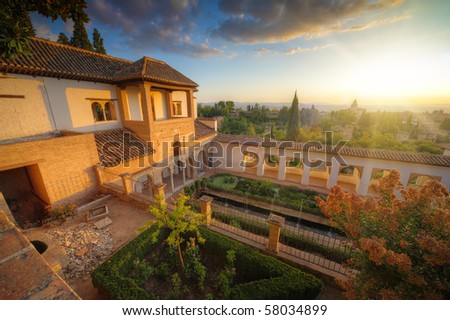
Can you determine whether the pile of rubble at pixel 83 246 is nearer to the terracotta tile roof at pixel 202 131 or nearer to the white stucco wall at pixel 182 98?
the terracotta tile roof at pixel 202 131

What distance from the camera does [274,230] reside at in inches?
217

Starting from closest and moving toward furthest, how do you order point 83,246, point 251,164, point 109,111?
point 83,246, point 109,111, point 251,164

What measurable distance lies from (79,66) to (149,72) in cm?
366

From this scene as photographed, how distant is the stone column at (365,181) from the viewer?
1337 cm

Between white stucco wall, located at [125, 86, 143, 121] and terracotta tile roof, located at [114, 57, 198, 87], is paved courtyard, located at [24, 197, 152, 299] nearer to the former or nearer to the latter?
white stucco wall, located at [125, 86, 143, 121]

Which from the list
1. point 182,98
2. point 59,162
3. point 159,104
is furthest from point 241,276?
point 182,98

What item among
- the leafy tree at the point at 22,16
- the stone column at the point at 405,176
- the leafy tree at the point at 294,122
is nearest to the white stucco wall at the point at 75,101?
the leafy tree at the point at 22,16

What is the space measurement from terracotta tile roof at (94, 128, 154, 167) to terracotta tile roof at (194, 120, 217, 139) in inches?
208

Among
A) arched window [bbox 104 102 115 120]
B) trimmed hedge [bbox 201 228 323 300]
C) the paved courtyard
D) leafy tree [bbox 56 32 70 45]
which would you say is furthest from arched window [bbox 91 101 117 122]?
leafy tree [bbox 56 32 70 45]

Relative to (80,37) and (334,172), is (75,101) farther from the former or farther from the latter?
(334,172)

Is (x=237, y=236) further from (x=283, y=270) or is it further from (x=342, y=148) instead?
(x=342, y=148)

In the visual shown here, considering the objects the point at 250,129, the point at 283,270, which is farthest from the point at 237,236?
the point at 250,129

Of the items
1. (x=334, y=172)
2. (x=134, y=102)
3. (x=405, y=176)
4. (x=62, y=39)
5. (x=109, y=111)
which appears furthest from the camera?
(x=62, y=39)

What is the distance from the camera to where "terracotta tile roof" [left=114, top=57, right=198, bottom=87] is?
10214 millimetres
